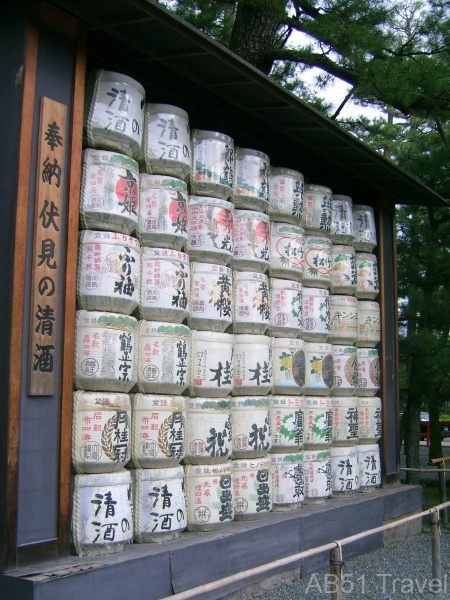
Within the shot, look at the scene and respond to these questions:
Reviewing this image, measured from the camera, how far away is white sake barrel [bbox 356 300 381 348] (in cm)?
796

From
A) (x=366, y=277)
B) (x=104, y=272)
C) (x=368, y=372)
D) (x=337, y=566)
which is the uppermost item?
(x=366, y=277)

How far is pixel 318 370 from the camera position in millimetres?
6984

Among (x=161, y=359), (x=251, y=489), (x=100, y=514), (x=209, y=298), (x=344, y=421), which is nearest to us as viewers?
(x=100, y=514)

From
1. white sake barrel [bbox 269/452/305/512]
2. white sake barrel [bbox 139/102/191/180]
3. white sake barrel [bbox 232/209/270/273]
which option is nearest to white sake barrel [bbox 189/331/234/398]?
white sake barrel [bbox 232/209/270/273]

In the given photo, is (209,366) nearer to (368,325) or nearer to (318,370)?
(318,370)

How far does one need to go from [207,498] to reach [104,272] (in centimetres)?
198

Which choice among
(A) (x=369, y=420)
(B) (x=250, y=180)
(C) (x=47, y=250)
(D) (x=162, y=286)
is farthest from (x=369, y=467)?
(C) (x=47, y=250)

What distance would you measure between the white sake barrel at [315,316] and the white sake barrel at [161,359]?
208cm

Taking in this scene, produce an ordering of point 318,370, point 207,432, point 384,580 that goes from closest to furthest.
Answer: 1. point 207,432
2. point 384,580
3. point 318,370

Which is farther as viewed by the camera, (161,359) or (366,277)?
(366,277)

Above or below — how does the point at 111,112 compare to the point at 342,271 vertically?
above

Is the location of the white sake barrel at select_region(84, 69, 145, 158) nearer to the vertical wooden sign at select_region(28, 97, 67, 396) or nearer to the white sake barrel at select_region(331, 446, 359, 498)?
the vertical wooden sign at select_region(28, 97, 67, 396)

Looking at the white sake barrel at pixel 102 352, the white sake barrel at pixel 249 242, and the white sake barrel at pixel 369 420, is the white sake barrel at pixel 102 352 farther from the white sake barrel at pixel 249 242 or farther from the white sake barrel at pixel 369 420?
the white sake barrel at pixel 369 420

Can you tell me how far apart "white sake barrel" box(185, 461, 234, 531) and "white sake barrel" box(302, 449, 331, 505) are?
141cm
